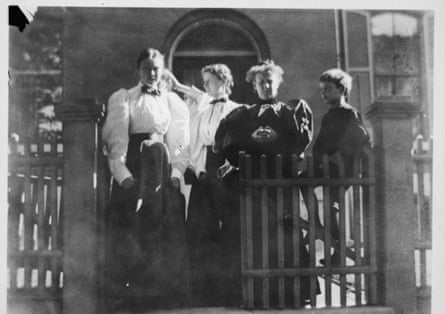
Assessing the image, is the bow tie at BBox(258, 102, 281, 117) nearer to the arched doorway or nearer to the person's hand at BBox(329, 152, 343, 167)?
Result: the arched doorway

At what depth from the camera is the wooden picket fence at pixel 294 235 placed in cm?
348

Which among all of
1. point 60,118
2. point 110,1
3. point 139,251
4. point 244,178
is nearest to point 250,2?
point 110,1

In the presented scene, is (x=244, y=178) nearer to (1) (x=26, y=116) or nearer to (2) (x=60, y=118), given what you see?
(2) (x=60, y=118)

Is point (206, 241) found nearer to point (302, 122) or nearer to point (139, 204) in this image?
point (139, 204)

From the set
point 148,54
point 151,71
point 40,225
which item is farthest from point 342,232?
point 40,225

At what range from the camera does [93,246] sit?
347 centimetres

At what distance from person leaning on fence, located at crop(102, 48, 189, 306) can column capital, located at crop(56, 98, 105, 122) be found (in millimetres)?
160

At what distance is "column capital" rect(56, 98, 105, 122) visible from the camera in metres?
3.42

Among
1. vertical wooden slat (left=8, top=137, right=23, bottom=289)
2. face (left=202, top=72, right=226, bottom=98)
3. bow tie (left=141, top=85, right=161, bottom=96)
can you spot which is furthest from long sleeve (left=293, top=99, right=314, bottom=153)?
vertical wooden slat (left=8, top=137, right=23, bottom=289)

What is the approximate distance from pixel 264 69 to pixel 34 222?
1.94 m

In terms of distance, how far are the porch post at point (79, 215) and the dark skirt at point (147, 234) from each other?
127mm

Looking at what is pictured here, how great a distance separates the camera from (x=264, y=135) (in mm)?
3672

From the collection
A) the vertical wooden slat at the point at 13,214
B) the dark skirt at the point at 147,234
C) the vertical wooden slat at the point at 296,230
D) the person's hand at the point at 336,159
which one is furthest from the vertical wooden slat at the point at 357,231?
the vertical wooden slat at the point at 13,214

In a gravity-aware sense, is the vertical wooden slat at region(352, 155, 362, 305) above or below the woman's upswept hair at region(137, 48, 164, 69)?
below
